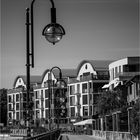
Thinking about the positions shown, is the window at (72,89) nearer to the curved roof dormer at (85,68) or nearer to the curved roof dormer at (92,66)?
the curved roof dormer at (85,68)

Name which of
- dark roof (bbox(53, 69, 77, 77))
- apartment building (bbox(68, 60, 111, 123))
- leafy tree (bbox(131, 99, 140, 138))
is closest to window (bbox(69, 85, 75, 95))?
apartment building (bbox(68, 60, 111, 123))

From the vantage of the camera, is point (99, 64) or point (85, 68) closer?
point (99, 64)

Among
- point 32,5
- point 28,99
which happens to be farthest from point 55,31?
point 28,99

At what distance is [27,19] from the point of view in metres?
19.9

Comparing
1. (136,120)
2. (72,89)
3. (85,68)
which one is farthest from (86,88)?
(136,120)

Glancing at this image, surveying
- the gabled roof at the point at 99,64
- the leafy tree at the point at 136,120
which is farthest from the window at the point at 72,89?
the leafy tree at the point at 136,120

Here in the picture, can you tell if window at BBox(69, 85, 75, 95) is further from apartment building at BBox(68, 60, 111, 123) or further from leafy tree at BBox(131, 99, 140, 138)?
leafy tree at BBox(131, 99, 140, 138)

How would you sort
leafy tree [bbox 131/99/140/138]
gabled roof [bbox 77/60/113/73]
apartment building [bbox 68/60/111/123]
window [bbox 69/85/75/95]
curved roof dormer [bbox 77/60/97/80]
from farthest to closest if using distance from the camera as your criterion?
window [bbox 69/85/75/95]
curved roof dormer [bbox 77/60/97/80]
gabled roof [bbox 77/60/113/73]
apartment building [bbox 68/60/111/123]
leafy tree [bbox 131/99/140/138]

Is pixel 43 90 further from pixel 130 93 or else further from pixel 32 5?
pixel 32 5

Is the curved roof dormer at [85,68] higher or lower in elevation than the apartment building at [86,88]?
higher

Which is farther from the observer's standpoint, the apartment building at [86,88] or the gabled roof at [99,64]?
the gabled roof at [99,64]

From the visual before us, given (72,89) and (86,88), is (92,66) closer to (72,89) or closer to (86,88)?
(86,88)

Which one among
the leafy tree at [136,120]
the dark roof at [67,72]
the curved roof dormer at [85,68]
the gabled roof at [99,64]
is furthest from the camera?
the dark roof at [67,72]

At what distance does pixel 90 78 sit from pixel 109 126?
6826 centimetres
